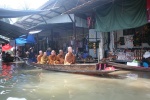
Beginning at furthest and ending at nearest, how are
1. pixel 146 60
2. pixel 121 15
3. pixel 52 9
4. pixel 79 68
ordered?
pixel 52 9
pixel 146 60
pixel 121 15
pixel 79 68

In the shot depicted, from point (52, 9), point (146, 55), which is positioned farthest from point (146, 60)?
point (52, 9)

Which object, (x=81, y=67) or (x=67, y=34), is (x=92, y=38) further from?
(x=81, y=67)

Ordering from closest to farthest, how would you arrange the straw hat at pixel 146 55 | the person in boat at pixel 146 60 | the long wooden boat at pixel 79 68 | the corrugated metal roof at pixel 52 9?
the long wooden boat at pixel 79 68
the person in boat at pixel 146 60
the straw hat at pixel 146 55
the corrugated metal roof at pixel 52 9

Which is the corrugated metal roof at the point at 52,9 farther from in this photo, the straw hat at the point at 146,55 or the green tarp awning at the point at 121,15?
the straw hat at the point at 146,55

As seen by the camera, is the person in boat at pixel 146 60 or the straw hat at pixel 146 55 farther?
the straw hat at pixel 146 55

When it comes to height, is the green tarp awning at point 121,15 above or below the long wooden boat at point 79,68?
above

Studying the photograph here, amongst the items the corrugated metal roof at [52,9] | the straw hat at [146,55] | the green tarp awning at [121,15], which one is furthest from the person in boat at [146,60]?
the corrugated metal roof at [52,9]

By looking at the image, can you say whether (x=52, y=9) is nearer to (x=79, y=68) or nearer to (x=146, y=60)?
(x=79, y=68)

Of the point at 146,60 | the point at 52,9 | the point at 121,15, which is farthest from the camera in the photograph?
the point at 52,9

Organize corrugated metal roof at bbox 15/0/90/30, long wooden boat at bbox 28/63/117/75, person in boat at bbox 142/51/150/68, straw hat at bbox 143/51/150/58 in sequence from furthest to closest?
1. corrugated metal roof at bbox 15/0/90/30
2. straw hat at bbox 143/51/150/58
3. person in boat at bbox 142/51/150/68
4. long wooden boat at bbox 28/63/117/75

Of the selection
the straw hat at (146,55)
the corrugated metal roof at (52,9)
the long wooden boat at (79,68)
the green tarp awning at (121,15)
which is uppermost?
the corrugated metal roof at (52,9)

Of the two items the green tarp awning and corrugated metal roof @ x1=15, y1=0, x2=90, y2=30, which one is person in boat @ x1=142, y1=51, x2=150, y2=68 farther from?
corrugated metal roof @ x1=15, y1=0, x2=90, y2=30

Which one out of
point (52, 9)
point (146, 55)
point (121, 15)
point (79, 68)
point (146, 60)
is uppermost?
point (52, 9)

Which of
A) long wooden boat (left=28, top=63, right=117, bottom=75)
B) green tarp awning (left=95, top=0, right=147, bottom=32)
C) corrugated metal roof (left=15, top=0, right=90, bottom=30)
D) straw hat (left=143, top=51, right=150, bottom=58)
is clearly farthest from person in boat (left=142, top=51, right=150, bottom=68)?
corrugated metal roof (left=15, top=0, right=90, bottom=30)
